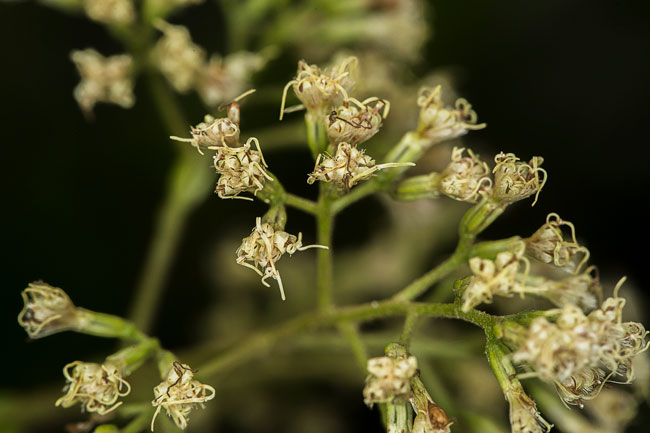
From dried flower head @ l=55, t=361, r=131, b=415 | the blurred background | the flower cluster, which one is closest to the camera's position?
the flower cluster

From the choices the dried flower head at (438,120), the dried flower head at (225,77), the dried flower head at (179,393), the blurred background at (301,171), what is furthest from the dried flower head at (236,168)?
the blurred background at (301,171)

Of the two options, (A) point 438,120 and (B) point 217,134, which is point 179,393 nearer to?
(B) point 217,134

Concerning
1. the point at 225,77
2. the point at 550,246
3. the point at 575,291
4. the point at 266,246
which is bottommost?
the point at 575,291

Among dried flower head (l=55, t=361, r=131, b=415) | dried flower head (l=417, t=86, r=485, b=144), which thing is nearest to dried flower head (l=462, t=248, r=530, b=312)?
dried flower head (l=417, t=86, r=485, b=144)

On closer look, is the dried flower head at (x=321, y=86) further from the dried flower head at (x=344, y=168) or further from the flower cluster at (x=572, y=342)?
the flower cluster at (x=572, y=342)

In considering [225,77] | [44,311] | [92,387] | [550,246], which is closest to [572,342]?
[550,246]

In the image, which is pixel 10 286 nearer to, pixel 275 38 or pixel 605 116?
pixel 275 38

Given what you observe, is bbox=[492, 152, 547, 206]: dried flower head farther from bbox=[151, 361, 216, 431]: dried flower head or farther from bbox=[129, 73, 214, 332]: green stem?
bbox=[129, 73, 214, 332]: green stem
